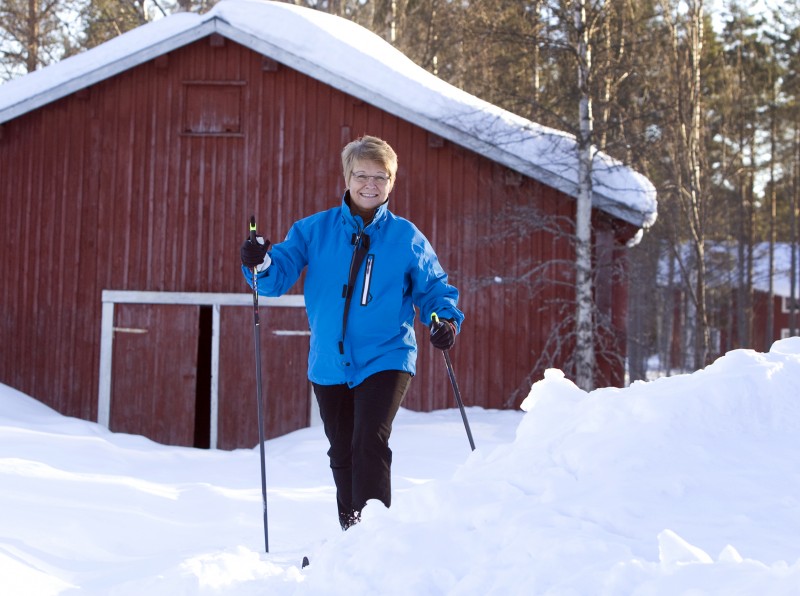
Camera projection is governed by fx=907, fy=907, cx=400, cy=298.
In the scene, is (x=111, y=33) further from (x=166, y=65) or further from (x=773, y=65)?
(x=773, y=65)

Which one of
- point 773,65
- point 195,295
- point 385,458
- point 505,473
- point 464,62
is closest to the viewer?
point 505,473

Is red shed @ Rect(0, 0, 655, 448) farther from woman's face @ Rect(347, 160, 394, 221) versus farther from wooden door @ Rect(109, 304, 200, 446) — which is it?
woman's face @ Rect(347, 160, 394, 221)

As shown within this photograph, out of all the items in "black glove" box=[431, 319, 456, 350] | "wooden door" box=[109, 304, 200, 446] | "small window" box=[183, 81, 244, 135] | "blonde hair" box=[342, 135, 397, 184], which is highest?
"small window" box=[183, 81, 244, 135]

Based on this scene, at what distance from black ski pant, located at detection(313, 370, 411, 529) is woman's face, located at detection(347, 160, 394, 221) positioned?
697 mm

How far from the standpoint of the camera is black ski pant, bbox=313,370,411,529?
3496 millimetres

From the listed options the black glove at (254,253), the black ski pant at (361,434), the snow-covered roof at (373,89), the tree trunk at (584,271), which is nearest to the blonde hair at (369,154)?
the black glove at (254,253)

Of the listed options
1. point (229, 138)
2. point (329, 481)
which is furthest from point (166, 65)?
point (329, 481)

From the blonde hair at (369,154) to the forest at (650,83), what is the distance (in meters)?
6.37

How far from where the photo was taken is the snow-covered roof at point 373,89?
31.3ft

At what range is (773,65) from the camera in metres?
26.6

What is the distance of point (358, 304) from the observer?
144 inches

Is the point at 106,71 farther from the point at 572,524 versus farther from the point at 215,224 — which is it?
the point at 572,524

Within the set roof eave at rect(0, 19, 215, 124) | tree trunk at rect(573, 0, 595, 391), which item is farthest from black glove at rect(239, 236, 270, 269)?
roof eave at rect(0, 19, 215, 124)

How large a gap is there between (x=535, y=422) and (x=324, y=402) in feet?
3.06
